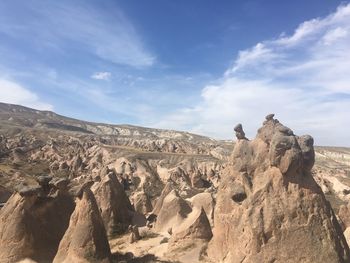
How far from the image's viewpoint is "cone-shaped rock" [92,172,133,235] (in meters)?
21.6

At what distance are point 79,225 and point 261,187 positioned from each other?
5827mm

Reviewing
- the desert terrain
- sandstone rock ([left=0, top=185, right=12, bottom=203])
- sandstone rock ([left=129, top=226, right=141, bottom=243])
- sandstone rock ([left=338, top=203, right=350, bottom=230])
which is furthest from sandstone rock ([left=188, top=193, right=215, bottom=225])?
sandstone rock ([left=0, top=185, right=12, bottom=203])

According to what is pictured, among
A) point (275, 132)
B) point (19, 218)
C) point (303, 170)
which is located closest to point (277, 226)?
point (303, 170)

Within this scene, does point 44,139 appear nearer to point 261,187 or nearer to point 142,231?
point 142,231

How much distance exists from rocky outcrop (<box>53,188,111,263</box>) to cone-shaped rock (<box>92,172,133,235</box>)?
6969mm

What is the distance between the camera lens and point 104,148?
96.0 meters

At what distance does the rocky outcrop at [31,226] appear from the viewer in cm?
1497

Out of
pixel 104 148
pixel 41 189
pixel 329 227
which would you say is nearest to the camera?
pixel 329 227

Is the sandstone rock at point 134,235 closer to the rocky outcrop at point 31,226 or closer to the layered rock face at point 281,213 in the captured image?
the rocky outcrop at point 31,226

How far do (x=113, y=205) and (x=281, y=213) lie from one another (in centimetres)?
1226

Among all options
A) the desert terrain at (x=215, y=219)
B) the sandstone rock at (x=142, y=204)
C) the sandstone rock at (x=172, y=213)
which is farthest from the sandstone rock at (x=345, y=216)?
the sandstone rock at (x=142, y=204)

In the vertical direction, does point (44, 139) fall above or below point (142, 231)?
above

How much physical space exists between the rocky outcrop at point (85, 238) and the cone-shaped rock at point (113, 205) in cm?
697

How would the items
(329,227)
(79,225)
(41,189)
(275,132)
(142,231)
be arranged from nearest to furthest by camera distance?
1. (329,227)
2. (275,132)
3. (79,225)
4. (41,189)
5. (142,231)
